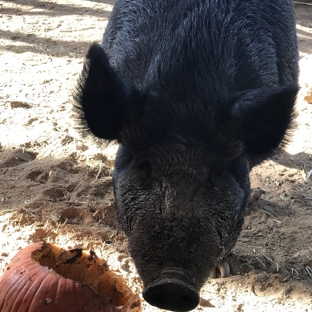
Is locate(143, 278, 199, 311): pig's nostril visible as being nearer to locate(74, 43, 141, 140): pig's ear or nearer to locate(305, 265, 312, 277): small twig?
locate(74, 43, 141, 140): pig's ear

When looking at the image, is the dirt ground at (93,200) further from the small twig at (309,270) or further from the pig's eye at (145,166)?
the pig's eye at (145,166)

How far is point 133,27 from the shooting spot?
12.4ft

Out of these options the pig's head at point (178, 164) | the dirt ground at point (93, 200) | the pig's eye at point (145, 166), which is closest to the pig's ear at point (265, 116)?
the pig's head at point (178, 164)

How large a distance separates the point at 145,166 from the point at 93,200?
1.52 metres

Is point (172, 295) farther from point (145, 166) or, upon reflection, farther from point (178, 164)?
point (145, 166)

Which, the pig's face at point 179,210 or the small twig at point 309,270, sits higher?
the pig's face at point 179,210

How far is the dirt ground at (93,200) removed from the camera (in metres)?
3.42

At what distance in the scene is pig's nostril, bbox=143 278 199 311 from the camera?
7.23 ft

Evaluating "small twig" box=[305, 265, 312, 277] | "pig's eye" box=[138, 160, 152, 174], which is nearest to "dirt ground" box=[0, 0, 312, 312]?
"small twig" box=[305, 265, 312, 277]

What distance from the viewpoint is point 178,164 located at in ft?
8.60

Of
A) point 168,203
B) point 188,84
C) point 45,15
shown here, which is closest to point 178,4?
point 188,84

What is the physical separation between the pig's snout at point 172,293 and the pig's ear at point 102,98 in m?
1.05

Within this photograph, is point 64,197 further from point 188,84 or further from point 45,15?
point 45,15

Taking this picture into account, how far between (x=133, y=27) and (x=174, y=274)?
2.22 metres
